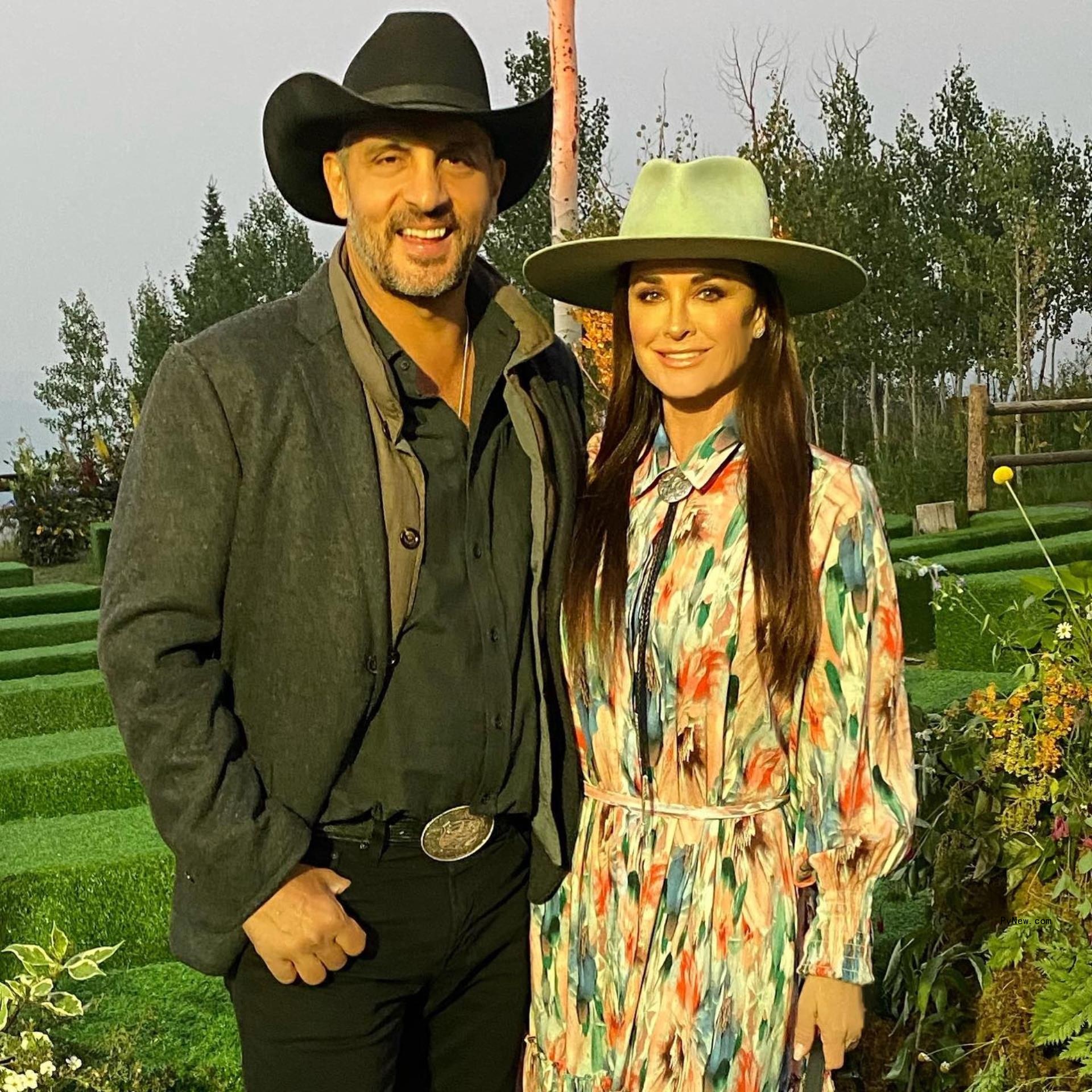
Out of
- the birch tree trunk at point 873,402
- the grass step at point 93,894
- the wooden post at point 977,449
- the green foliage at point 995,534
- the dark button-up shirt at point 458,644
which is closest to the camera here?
the dark button-up shirt at point 458,644

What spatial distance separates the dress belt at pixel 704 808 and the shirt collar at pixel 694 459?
1.75ft

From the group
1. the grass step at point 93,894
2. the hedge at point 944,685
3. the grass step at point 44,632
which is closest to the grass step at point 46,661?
the grass step at point 44,632

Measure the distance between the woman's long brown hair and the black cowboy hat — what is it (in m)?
0.37

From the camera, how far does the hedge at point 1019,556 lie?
9773 mm

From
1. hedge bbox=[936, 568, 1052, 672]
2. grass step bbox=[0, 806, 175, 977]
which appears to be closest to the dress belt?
grass step bbox=[0, 806, 175, 977]

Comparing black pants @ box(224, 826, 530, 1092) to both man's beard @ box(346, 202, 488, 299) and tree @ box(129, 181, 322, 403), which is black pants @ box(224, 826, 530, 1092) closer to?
man's beard @ box(346, 202, 488, 299)

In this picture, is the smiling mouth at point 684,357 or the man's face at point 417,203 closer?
the man's face at point 417,203

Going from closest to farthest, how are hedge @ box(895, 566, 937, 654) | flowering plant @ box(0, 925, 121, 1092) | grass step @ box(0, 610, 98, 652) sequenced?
flowering plant @ box(0, 925, 121, 1092) < hedge @ box(895, 566, 937, 654) < grass step @ box(0, 610, 98, 652)

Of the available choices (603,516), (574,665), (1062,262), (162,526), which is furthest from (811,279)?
(1062,262)

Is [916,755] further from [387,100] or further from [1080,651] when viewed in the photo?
[387,100]

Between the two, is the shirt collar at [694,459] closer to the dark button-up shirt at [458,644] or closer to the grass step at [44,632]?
the dark button-up shirt at [458,644]

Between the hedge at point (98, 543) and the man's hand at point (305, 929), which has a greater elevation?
the hedge at point (98, 543)

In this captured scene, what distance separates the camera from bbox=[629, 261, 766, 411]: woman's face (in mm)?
2383

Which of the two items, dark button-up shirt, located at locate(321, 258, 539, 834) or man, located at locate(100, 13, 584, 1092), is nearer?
man, located at locate(100, 13, 584, 1092)
